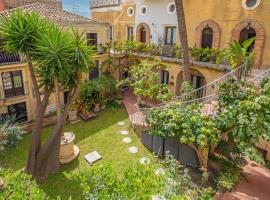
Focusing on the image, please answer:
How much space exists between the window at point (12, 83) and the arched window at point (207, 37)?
652 inches

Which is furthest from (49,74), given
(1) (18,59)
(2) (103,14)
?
(2) (103,14)

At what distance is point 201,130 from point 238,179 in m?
3.67

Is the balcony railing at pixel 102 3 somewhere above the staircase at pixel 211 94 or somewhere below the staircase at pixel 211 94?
above

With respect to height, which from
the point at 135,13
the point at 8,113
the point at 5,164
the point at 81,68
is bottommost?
the point at 5,164

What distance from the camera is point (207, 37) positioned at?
18.7m

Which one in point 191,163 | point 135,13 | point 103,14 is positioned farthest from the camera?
point 103,14

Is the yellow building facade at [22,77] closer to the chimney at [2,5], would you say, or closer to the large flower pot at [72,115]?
the large flower pot at [72,115]

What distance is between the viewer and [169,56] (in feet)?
65.7

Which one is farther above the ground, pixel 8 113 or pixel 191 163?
pixel 8 113

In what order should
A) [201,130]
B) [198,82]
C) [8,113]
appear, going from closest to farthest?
1. [201,130]
2. [8,113]
3. [198,82]

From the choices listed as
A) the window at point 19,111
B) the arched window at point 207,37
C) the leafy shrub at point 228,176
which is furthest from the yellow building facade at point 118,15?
the leafy shrub at point 228,176

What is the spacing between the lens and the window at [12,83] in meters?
17.8

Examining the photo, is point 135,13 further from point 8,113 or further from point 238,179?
point 238,179

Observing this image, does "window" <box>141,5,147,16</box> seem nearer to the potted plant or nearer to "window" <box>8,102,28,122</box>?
the potted plant
